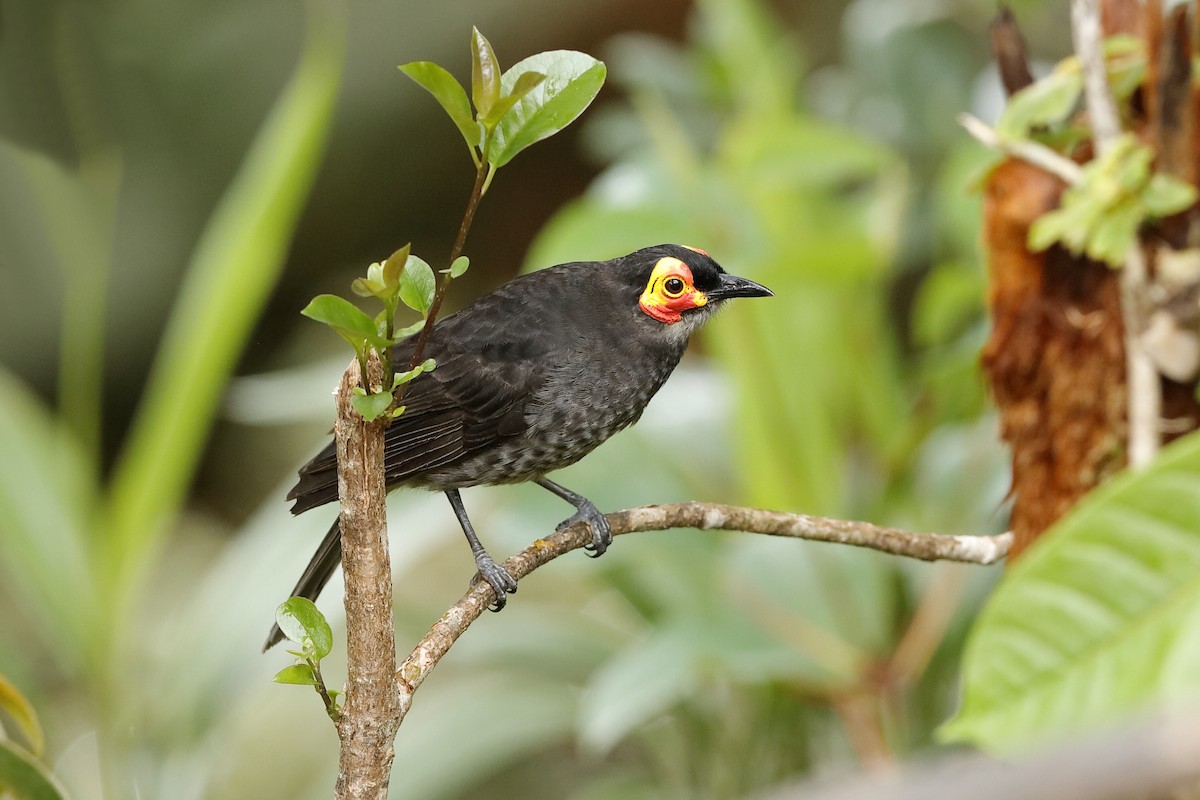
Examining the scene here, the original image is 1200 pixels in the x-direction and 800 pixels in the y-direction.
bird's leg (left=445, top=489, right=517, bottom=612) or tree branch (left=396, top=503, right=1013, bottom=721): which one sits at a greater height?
bird's leg (left=445, top=489, right=517, bottom=612)

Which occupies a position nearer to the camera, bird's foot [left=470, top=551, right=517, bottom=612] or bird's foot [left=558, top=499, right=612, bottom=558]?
bird's foot [left=470, top=551, right=517, bottom=612]

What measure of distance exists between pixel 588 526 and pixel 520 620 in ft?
2.87

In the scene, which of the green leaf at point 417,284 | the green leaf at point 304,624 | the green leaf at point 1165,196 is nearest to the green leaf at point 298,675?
the green leaf at point 304,624

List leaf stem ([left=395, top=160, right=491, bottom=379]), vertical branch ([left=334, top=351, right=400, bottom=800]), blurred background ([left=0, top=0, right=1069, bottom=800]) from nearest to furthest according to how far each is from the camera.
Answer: leaf stem ([left=395, top=160, right=491, bottom=379])
vertical branch ([left=334, top=351, right=400, bottom=800])
blurred background ([left=0, top=0, right=1069, bottom=800])

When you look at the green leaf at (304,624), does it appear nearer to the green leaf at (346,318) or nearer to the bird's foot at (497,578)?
the green leaf at (346,318)

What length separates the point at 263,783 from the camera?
15.1ft

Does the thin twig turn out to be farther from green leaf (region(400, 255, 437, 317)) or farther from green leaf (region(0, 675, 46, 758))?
green leaf (region(0, 675, 46, 758))

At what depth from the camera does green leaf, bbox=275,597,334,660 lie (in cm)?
113

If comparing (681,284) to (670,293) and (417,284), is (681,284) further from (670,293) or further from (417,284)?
(417,284)

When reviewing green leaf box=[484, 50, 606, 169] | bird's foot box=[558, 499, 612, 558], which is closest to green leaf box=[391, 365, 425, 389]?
green leaf box=[484, 50, 606, 169]

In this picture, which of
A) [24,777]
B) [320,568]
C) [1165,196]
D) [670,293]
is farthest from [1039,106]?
[24,777]

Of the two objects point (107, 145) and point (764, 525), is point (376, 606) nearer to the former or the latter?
point (764, 525)

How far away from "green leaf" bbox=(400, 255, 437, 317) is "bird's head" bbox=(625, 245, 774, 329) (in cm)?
96

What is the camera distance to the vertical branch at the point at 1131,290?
5.18 feet
